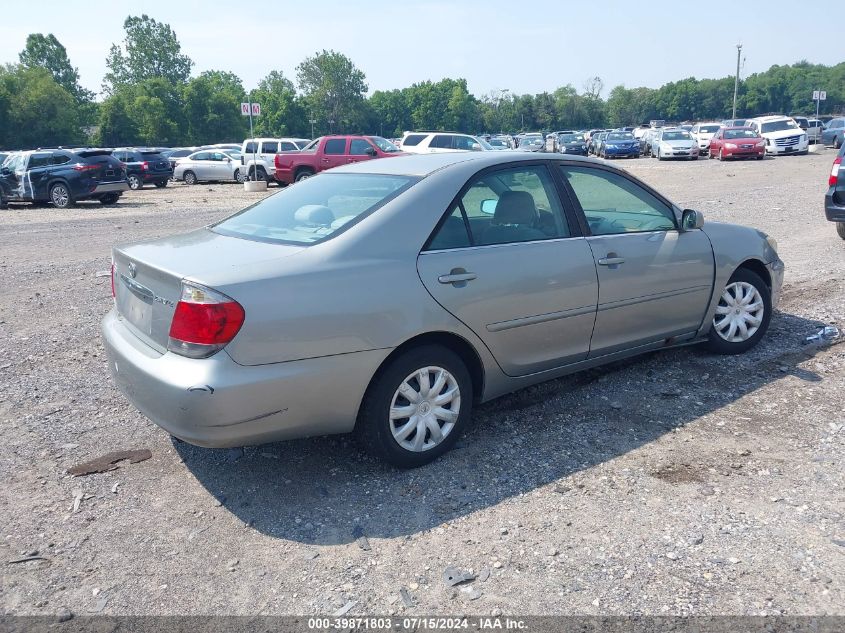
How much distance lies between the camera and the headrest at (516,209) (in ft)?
14.9

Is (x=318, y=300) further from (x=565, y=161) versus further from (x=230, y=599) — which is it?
(x=565, y=161)

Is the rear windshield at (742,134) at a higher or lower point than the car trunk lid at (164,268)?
higher

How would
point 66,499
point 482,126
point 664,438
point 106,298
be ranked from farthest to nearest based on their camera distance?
point 482,126, point 106,298, point 664,438, point 66,499

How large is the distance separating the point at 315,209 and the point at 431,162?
802mm

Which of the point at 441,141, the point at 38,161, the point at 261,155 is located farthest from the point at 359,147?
the point at 38,161

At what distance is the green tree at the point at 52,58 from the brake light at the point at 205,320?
11167 centimetres

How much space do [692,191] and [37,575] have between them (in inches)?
743

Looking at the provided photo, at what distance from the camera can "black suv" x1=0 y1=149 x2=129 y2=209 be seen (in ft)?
66.3

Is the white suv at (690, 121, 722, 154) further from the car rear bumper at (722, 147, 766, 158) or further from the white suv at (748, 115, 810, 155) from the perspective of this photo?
the car rear bumper at (722, 147, 766, 158)

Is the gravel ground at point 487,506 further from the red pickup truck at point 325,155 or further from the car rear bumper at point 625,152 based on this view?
the car rear bumper at point 625,152

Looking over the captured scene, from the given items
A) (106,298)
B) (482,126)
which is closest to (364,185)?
(106,298)

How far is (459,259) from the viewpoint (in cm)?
416

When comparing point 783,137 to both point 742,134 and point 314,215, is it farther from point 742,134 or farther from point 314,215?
point 314,215

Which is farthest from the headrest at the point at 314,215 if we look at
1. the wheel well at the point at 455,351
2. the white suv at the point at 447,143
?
the white suv at the point at 447,143
